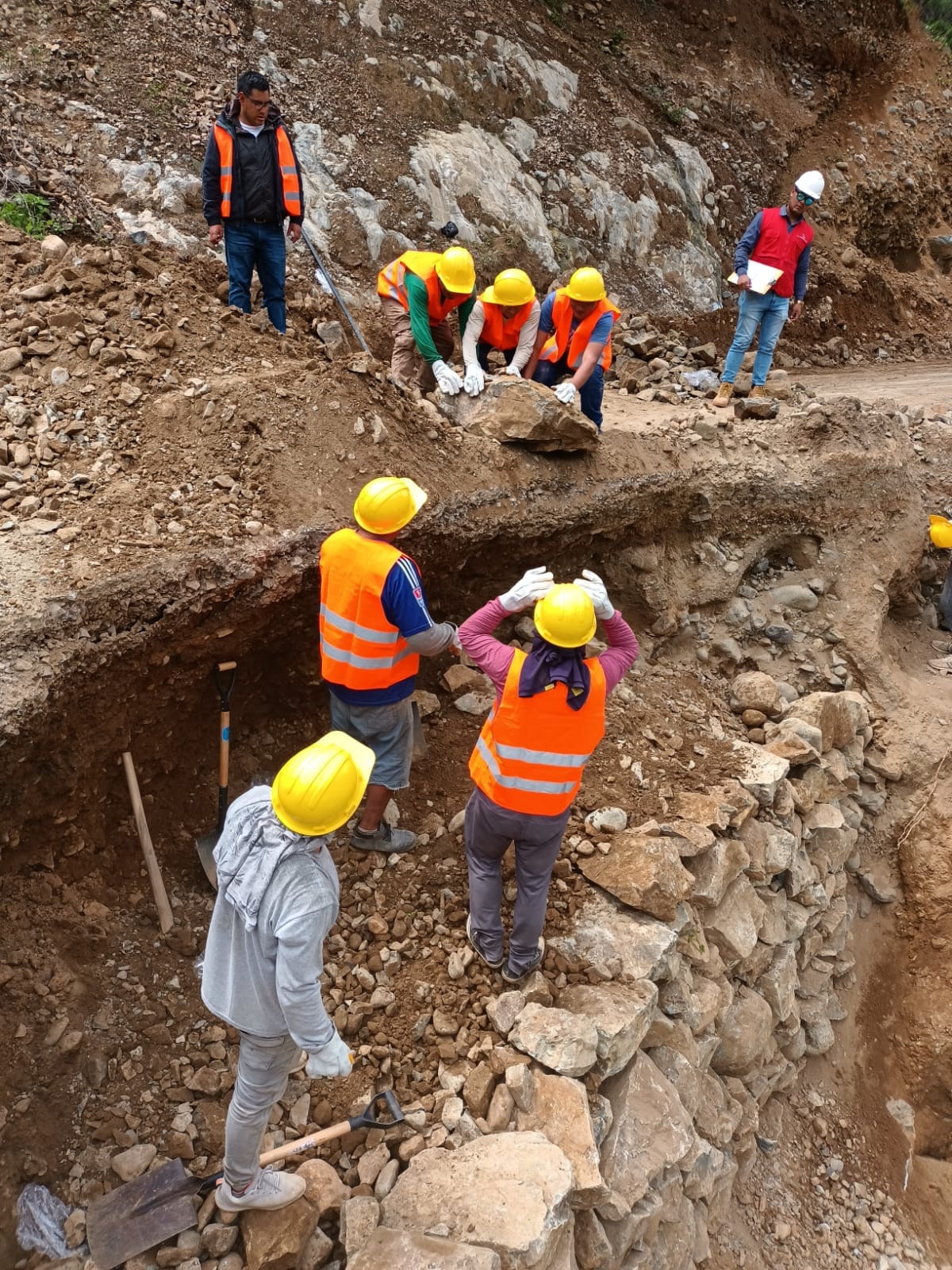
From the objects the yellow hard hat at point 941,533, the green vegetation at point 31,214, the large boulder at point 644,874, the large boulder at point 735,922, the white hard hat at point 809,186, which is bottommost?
the large boulder at point 735,922

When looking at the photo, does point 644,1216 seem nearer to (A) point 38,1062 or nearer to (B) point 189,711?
(A) point 38,1062

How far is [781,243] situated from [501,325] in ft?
8.83

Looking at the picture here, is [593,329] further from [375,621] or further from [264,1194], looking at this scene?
[264,1194]

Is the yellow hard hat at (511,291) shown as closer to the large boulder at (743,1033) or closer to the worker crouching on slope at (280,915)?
the worker crouching on slope at (280,915)

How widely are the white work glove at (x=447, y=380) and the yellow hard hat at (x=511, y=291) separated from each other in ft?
1.90

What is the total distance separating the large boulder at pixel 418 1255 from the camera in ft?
8.43

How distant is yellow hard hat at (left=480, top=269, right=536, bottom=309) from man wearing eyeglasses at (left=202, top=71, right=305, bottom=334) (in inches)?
56.5

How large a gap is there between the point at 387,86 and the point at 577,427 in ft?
21.6

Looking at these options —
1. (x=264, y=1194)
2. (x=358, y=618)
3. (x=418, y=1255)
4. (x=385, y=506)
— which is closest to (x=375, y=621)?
(x=358, y=618)

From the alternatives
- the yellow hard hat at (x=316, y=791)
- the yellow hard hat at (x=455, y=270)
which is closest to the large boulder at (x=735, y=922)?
the yellow hard hat at (x=316, y=791)

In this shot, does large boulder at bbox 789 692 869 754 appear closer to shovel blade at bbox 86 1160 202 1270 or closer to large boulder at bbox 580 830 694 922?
large boulder at bbox 580 830 694 922

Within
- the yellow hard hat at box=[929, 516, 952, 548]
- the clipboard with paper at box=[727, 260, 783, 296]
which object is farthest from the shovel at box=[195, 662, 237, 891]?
the yellow hard hat at box=[929, 516, 952, 548]

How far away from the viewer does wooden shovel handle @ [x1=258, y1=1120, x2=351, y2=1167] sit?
9.56 feet

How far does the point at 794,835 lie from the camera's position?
5422 millimetres
